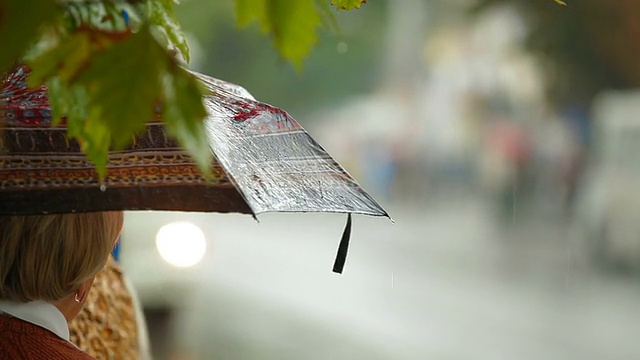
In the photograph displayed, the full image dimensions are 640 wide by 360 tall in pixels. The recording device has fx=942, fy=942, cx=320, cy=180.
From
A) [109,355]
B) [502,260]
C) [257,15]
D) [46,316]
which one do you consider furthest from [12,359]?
[502,260]

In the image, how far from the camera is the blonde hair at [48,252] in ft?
3.43

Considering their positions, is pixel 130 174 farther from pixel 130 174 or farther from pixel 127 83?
pixel 127 83

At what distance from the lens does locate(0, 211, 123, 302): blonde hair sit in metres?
1.04

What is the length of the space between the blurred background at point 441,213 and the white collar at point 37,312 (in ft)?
9.93

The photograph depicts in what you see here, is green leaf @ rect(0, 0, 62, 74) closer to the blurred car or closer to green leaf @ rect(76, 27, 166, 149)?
green leaf @ rect(76, 27, 166, 149)

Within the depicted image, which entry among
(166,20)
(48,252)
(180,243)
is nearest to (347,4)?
(166,20)

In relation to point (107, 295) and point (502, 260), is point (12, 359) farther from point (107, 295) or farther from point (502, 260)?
point (502, 260)

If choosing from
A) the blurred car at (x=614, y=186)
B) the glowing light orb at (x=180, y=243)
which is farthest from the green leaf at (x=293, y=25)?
the blurred car at (x=614, y=186)

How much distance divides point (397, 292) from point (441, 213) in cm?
68

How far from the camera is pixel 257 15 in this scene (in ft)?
1.60

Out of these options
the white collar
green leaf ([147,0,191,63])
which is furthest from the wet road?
green leaf ([147,0,191,63])

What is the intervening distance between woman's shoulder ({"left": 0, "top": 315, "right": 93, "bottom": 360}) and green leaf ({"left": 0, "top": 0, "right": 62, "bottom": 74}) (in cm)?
70

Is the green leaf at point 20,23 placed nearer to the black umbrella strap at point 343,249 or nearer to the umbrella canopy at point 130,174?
the umbrella canopy at point 130,174

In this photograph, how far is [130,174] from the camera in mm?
936
